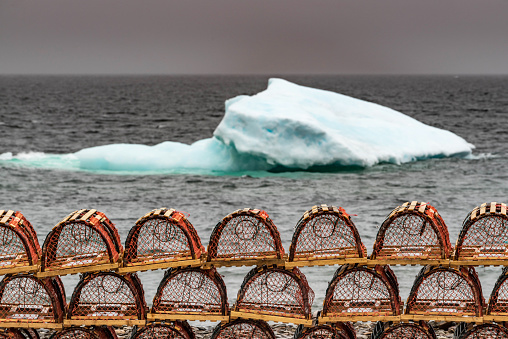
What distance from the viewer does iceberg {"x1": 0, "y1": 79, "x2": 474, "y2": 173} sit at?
2294 centimetres

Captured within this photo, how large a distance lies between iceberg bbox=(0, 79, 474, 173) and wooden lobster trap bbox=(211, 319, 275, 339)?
1697cm

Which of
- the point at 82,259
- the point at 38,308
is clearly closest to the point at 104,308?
the point at 82,259

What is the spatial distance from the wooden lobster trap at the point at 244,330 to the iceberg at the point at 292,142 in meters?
17.0

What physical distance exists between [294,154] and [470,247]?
1799cm

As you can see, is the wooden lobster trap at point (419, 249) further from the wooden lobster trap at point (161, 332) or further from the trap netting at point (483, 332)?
the wooden lobster trap at point (161, 332)

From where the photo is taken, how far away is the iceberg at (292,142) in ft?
75.3

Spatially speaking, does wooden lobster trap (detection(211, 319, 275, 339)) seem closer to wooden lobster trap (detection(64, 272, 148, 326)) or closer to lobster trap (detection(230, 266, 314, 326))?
lobster trap (detection(230, 266, 314, 326))

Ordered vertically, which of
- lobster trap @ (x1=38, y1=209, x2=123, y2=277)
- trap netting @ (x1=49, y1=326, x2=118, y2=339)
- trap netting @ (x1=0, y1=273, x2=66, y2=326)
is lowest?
trap netting @ (x1=49, y1=326, x2=118, y2=339)

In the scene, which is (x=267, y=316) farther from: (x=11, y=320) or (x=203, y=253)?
(x=11, y=320)

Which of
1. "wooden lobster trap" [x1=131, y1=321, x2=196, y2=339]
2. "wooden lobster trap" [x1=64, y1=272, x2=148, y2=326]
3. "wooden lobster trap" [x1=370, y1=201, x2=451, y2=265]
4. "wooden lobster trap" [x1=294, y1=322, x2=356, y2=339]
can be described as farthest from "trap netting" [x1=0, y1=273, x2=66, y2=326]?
"wooden lobster trap" [x1=370, y1=201, x2=451, y2=265]

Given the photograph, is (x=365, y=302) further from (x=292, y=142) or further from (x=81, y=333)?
(x=292, y=142)

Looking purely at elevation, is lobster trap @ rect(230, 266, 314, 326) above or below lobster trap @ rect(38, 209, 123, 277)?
below

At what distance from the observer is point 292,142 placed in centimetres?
2333

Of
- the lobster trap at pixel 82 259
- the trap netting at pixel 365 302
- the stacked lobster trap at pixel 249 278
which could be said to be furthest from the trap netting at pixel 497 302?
the lobster trap at pixel 82 259
